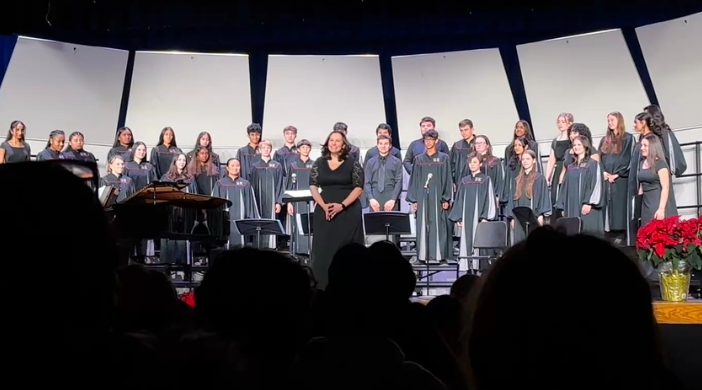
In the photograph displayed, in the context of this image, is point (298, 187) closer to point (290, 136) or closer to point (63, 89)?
point (290, 136)

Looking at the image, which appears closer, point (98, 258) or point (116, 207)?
point (98, 258)

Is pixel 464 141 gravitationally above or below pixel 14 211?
above

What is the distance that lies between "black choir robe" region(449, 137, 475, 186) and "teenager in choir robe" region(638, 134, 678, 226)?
2.84m

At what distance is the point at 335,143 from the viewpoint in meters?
8.03

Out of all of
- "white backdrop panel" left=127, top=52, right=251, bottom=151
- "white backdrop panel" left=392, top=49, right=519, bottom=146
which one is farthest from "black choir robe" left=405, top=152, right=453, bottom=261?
"white backdrop panel" left=127, top=52, right=251, bottom=151

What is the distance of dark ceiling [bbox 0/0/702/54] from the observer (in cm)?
1332

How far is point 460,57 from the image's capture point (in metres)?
15.0

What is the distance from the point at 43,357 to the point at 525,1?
1348cm

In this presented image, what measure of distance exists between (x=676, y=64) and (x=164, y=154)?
851 cm

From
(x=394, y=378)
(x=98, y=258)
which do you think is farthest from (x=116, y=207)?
(x=98, y=258)

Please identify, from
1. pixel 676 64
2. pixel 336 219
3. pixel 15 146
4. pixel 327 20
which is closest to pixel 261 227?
pixel 336 219

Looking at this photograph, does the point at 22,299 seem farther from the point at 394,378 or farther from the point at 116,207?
the point at 116,207

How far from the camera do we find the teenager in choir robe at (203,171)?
12.5m

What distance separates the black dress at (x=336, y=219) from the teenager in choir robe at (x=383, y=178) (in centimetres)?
408
